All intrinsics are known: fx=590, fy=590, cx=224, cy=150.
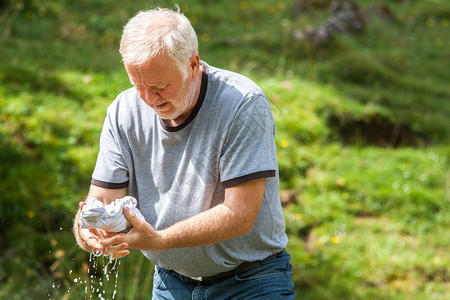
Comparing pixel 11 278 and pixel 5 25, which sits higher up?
pixel 5 25

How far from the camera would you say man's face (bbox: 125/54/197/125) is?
6.95 feet

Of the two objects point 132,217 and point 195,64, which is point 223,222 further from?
point 195,64

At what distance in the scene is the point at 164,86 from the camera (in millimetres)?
2168

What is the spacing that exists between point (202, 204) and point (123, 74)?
4234mm

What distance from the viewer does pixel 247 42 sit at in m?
8.38

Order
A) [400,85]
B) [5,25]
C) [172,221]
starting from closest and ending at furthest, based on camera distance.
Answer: [172,221]
[5,25]
[400,85]

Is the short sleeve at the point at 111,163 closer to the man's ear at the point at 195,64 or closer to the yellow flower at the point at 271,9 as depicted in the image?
the man's ear at the point at 195,64

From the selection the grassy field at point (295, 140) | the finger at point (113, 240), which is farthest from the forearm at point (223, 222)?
the grassy field at point (295, 140)

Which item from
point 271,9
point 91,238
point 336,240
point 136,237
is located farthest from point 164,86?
point 271,9

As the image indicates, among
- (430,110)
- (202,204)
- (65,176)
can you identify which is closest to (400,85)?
(430,110)

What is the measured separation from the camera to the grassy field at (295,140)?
15.8 feet

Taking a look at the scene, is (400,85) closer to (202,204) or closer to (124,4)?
(124,4)

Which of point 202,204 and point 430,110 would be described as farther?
point 430,110

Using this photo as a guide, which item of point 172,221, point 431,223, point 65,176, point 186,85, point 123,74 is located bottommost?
point 431,223
